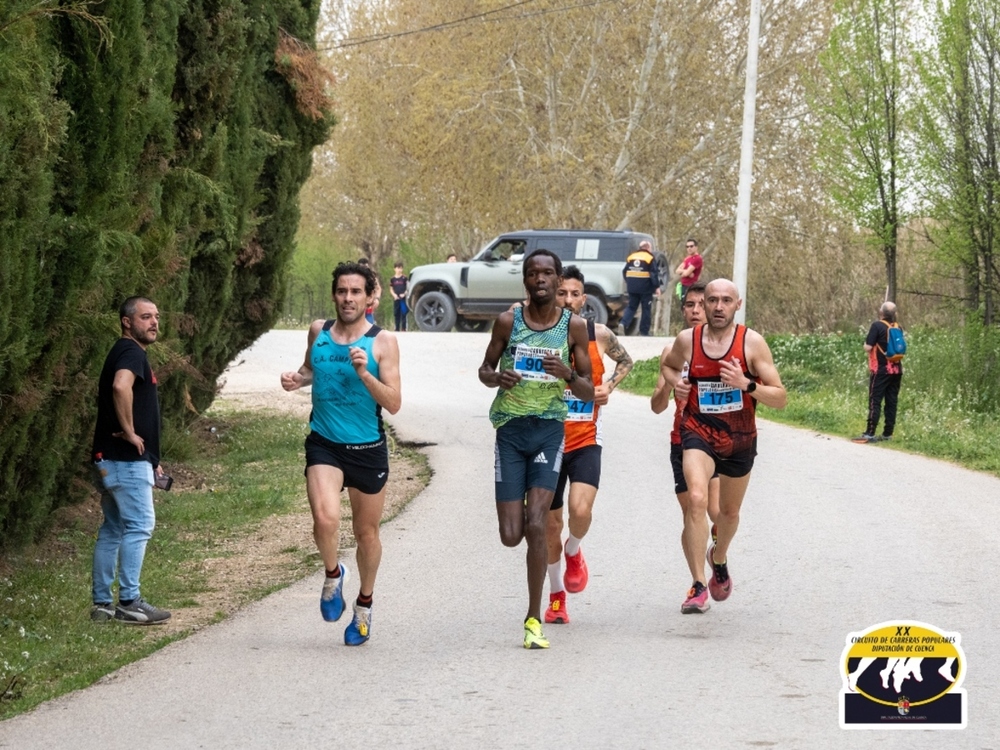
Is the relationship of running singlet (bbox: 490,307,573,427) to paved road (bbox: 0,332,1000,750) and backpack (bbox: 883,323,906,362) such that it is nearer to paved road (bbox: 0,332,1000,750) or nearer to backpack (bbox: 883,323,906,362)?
paved road (bbox: 0,332,1000,750)

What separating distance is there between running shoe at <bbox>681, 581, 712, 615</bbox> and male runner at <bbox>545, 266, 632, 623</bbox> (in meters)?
0.57

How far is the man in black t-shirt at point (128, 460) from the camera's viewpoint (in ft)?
29.1

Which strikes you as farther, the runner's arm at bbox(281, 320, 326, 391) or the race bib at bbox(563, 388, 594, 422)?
the race bib at bbox(563, 388, 594, 422)

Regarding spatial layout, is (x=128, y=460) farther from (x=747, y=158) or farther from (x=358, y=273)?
(x=747, y=158)

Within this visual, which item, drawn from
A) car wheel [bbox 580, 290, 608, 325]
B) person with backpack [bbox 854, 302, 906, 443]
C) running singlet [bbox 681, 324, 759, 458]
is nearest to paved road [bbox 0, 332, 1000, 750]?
running singlet [bbox 681, 324, 759, 458]

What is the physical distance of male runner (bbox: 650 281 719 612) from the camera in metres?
9.04

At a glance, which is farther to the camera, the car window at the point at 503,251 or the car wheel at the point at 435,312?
the car wheel at the point at 435,312

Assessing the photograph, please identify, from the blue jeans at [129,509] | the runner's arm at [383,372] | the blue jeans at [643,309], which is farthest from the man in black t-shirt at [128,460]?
the blue jeans at [643,309]

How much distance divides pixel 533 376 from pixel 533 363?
0.22ft

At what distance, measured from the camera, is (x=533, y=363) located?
8.37 meters

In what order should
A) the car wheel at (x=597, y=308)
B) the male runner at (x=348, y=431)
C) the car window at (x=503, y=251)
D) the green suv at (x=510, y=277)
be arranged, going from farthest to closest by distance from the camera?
the car window at (x=503, y=251), the green suv at (x=510, y=277), the car wheel at (x=597, y=308), the male runner at (x=348, y=431)

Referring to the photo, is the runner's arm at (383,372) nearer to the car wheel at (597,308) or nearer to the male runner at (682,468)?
the male runner at (682,468)

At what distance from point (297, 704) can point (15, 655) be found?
176cm

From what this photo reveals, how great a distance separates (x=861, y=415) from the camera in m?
22.0
